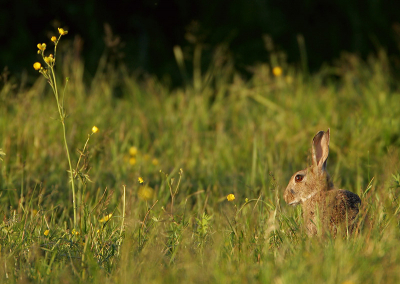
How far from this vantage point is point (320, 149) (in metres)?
3.49

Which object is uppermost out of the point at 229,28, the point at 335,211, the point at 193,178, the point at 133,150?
the point at 229,28

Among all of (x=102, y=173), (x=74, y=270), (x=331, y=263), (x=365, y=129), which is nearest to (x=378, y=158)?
(x=365, y=129)

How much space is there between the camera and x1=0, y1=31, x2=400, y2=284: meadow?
2.59 m

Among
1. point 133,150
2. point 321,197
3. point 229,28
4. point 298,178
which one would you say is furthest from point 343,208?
point 229,28

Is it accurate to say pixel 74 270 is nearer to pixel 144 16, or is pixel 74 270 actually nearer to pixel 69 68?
pixel 69 68

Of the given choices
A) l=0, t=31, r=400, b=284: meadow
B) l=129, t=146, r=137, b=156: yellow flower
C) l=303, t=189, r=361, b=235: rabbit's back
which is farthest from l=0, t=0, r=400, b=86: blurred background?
l=303, t=189, r=361, b=235: rabbit's back

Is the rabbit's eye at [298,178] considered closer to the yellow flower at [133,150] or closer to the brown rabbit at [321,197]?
the brown rabbit at [321,197]

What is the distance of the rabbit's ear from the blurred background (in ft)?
16.1

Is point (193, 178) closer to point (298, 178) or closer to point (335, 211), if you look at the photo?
point (298, 178)

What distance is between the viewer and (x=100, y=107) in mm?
6043

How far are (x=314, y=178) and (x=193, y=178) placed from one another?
1.55 metres

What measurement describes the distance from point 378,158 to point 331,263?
2.80 m

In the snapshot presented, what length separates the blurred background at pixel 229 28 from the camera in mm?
8203

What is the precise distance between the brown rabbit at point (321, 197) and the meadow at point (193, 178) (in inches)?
3.5
